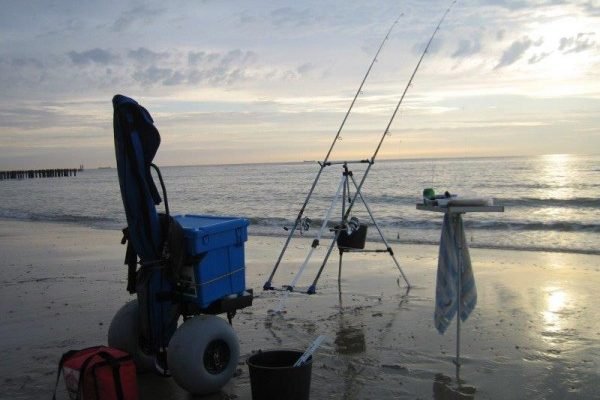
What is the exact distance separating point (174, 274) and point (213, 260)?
333 mm

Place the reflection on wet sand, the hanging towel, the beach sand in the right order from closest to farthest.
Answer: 1. the reflection on wet sand
2. the beach sand
3. the hanging towel

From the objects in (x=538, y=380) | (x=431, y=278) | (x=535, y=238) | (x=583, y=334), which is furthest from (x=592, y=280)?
(x=535, y=238)

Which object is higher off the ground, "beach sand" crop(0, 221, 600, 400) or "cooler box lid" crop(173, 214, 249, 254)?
"cooler box lid" crop(173, 214, 249, 254)

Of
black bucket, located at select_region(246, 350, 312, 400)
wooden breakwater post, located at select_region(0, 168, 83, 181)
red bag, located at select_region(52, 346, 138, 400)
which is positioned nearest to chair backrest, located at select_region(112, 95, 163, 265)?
red bag, located at select_region(52, 346, 138, 400)

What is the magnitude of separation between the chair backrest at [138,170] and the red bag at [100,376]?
Result: 30.9 inches

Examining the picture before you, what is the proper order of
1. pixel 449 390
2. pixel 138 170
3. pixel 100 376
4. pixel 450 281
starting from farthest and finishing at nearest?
pixel 450 281 < pixel 449 390 < pixel 138 170 < pixel 100 376

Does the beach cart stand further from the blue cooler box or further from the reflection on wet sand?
the reflection on wet sand

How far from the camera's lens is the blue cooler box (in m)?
4.20

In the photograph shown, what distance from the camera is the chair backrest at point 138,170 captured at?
13.4 feet

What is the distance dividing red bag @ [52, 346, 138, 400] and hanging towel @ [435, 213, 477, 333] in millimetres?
2785

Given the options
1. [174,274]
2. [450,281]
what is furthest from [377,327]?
[174,274]

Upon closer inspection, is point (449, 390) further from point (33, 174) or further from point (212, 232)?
point (33, 174)

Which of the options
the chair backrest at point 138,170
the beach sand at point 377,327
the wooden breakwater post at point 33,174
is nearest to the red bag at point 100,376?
the beach sand at point 377,327

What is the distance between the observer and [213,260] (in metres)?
4.34
